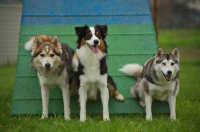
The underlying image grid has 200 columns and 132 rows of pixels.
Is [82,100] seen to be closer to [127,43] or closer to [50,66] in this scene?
[50,66]

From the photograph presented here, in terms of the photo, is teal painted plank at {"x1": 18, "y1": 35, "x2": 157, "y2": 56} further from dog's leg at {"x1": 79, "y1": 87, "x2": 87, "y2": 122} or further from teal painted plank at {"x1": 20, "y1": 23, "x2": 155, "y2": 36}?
dog's leg at {"x1": 79, "y1": 87, "x2": 87, "y2": 122}

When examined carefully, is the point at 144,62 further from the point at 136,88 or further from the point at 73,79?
the point at 73,79

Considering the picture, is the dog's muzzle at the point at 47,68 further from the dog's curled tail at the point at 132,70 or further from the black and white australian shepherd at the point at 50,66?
the dog's curled tail at the point at 132,70

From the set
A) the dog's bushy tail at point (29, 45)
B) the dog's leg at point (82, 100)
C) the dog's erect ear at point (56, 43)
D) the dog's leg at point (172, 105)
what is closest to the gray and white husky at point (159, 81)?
the dog's leg at point (172, 105)

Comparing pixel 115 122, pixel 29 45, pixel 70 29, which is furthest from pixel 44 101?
pixel 70 29

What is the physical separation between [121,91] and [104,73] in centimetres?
80

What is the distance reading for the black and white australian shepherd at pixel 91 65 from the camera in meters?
5.69

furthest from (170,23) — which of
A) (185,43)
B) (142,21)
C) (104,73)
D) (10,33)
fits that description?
(104,73)

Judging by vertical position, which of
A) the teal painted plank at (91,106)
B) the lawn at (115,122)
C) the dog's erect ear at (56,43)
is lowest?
the lawn at (115,122)

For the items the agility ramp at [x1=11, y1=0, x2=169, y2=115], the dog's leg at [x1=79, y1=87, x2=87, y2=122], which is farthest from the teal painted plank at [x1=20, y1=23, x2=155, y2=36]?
the dog's leg at [x1=79, y1=87, x2=87, y2=122]

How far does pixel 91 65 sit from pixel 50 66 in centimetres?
63

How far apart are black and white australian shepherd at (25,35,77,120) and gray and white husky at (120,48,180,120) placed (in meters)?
1.19

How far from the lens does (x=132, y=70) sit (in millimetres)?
6480

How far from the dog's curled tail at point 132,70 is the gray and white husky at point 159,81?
0.02 metres
